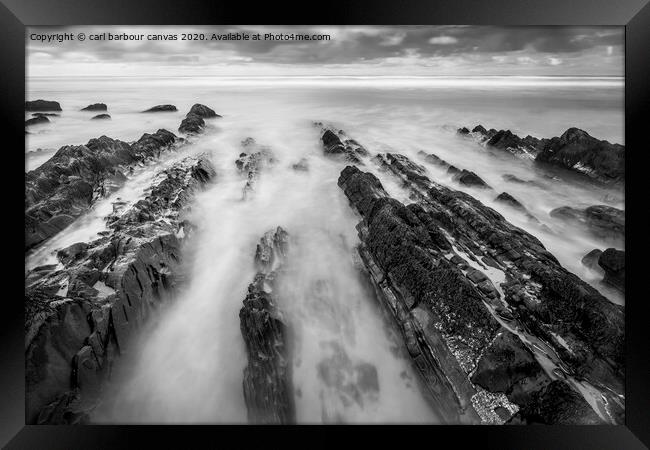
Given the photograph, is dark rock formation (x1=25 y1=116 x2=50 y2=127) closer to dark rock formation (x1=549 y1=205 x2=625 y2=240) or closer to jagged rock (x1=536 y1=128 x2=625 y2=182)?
jagged rock (x1=536 y1=128 x2=625 y2=182)

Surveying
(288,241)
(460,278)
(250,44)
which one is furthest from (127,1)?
(460,278)

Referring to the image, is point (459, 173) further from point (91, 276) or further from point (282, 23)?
point (91, 276)

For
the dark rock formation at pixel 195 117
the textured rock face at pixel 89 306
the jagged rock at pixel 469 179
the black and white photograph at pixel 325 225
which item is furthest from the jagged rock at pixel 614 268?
the dark rock formation at pixel 195 117

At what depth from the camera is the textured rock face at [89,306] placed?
3.46 metres

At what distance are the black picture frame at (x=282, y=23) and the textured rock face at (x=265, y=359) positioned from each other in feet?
0.78

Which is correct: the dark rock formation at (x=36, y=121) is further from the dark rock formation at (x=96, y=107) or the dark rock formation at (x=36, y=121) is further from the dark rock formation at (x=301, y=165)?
the dark rock formation at (x=301, y=165)

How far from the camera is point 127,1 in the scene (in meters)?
3.81

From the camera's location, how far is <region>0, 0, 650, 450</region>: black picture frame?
3.59 meters

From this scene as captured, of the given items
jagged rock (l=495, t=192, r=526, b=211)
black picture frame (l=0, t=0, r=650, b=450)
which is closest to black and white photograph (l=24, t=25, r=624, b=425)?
jagged rock (l=495, t=192, r=526, b=211)

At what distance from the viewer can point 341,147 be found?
195 inches

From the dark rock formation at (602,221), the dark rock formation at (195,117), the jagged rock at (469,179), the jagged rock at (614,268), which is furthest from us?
the dark rock formation at (195,117)

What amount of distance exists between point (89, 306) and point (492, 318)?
4.30m

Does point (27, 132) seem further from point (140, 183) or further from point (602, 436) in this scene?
point (602, 436)

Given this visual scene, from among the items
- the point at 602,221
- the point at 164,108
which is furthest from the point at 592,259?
the point at 164,108
